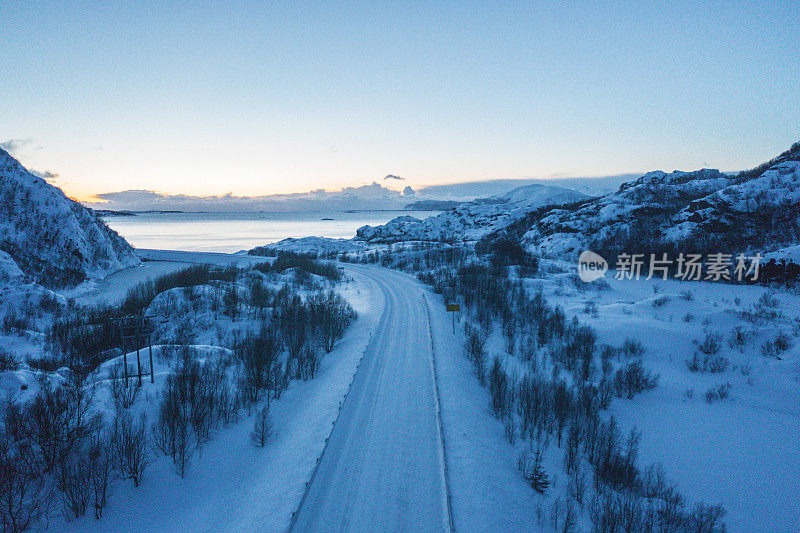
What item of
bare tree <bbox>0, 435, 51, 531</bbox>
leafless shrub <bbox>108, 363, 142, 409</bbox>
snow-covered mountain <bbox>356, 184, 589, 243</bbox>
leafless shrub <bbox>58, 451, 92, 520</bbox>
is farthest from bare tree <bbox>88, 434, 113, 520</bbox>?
snow-covered mountain <bbox>356, 184, 589, 243</bbox>

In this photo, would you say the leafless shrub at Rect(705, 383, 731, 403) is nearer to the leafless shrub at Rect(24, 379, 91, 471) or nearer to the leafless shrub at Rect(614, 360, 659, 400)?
the leafless shrub at Rect(614, 360, 659, 400)

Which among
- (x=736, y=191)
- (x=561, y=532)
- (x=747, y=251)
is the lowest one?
(x=561, y=532)

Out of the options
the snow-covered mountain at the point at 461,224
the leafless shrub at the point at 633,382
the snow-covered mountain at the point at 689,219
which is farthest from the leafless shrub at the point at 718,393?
the snow-covered mountain at the point at 461,224

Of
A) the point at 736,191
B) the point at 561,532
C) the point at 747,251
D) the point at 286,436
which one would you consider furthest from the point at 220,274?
the point at 736,191

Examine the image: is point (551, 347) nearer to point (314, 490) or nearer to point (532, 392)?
point (532, 392)

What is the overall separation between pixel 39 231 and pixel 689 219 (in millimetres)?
78040

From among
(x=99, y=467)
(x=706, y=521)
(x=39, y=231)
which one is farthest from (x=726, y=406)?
(x=39, y=231)

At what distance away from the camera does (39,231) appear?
40.9 metres

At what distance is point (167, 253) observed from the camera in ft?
247

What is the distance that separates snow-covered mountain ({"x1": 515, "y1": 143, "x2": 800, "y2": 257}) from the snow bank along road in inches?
1545

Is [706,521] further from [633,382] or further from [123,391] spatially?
[123,391]

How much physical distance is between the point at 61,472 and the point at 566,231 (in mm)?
60098

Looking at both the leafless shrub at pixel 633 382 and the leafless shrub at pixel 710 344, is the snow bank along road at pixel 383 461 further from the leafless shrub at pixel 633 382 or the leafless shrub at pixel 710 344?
the leafless shrub at pixel 710 344

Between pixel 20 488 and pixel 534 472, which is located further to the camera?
pixel 534 472
